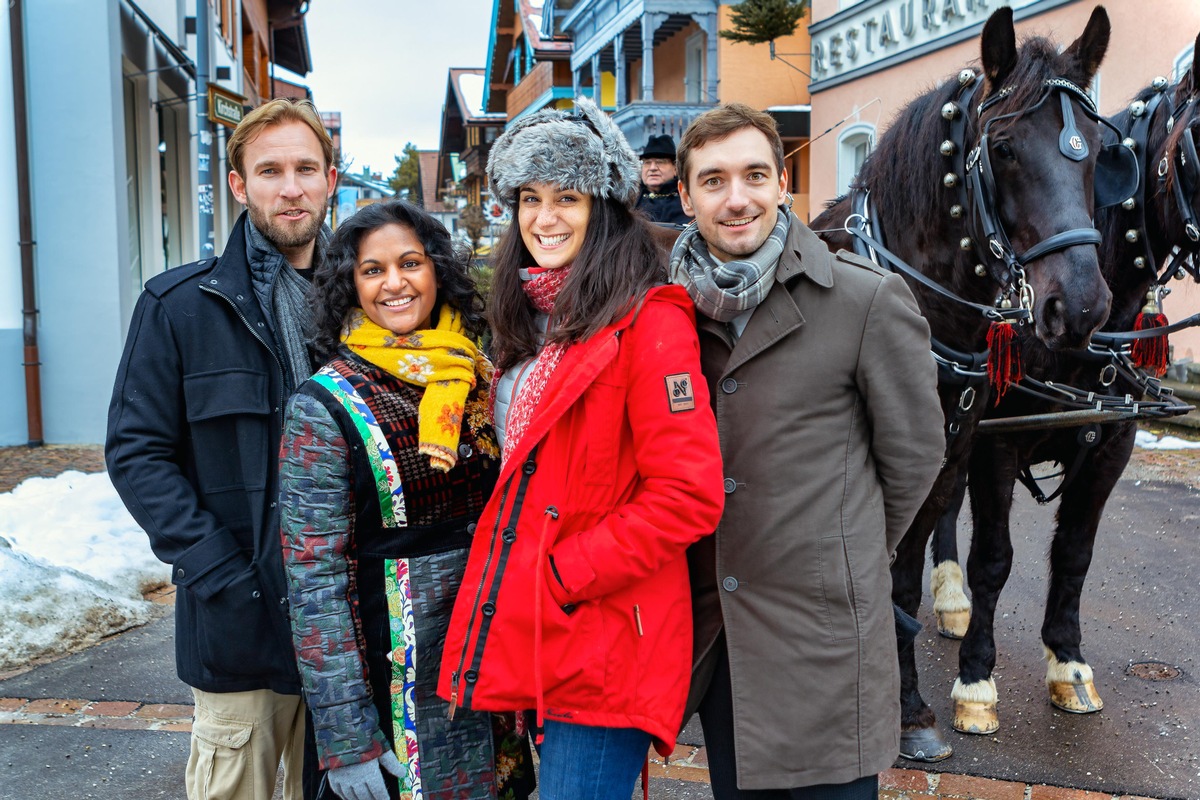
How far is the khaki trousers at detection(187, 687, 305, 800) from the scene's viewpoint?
2412mm

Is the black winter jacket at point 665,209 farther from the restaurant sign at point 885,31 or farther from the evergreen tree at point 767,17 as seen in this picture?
the evergreen tree at point 767,17

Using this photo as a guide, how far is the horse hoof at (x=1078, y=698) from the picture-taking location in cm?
406

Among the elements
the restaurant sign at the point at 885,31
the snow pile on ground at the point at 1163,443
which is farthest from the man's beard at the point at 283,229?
the restaurant sign at the point at 885,31

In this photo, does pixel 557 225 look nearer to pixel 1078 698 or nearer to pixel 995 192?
pixel 995 192

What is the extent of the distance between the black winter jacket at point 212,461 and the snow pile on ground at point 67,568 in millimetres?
2679

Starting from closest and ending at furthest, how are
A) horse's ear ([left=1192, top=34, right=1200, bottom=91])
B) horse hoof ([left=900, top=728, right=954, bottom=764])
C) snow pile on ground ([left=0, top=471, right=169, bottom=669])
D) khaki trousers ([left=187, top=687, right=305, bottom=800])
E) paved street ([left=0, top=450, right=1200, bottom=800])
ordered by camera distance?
khaki trousers ([left=187, top=687, right=305, bottom=800])
paved street ([left=0, top=450, right=1200, bottom=800])
horse hoof ([left=900, top=728, right=954, bottom=764])
horse's ear ([left=1192, top=34, right=1200, bottom=91])
snow pile on ground ([left=0, top=471, right=169, bottom=669])

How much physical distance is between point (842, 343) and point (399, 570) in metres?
Answer: 1.04

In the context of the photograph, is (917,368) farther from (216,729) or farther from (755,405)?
(216,729)

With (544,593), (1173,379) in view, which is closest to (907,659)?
(544,593)

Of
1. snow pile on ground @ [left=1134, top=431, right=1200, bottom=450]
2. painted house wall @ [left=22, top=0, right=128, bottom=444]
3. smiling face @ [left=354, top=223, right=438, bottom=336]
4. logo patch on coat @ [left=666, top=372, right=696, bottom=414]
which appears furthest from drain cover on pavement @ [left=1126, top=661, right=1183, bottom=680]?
painted house wall @ [left=22, top=0, right=128, bottom=444]

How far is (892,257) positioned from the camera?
10.9 ft

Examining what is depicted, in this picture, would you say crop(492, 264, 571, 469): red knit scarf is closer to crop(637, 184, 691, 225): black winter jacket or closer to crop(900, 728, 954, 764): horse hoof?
crop(900, 728, 954, 764): horse hoof

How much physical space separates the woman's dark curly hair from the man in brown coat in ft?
1.89

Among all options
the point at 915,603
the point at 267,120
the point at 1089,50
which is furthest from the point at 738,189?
the point at 915,603
